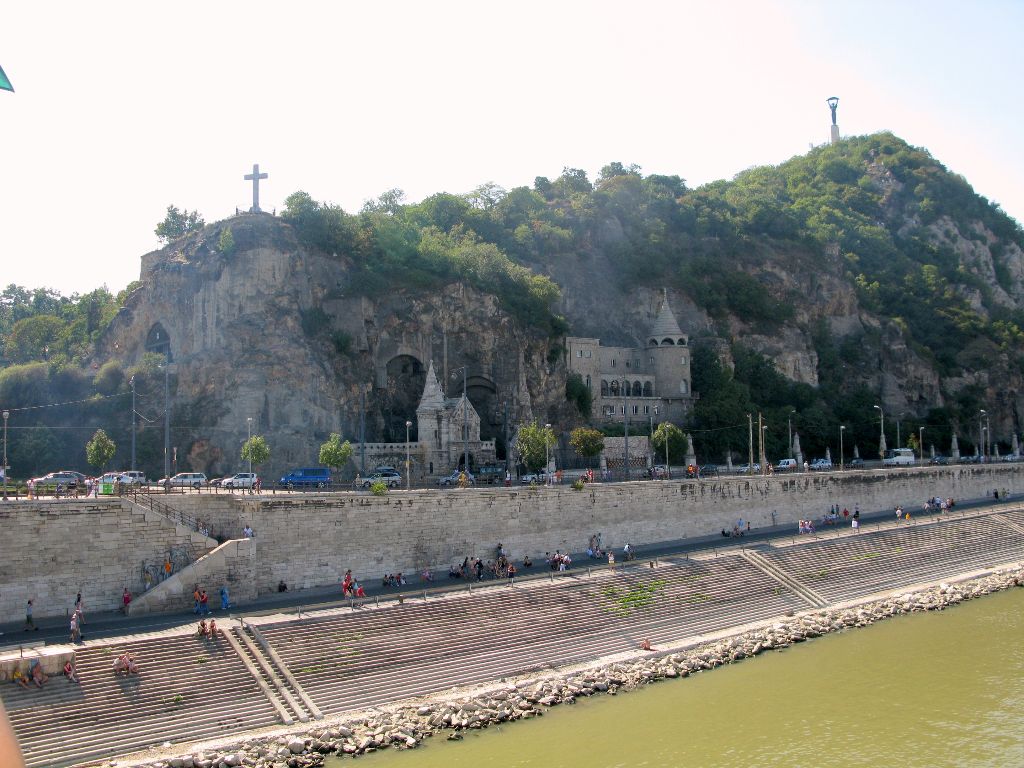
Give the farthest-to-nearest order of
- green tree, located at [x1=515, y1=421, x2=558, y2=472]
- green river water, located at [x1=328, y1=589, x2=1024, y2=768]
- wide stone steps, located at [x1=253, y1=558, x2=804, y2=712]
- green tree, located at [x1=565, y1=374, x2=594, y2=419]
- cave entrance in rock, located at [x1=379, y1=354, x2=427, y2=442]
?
green tree, located at [x1=565, y1=374, x2=594, y2=419] < cave entrance in rock, located at [x1=379, y1=354, x2=427, y2=442] < green tree, located at [x1=515, y1=421, x2=558, y2=472] < wide stone steps, located at [x1=253, y1=558, x2=804, y2=712] < green river water, located at [x1=328, y1=589, x2=1024, y2=768]

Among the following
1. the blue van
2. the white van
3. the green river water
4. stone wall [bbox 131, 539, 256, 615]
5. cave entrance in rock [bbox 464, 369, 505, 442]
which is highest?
cave entrance in rock [bbox 464, 369, 505, 442]

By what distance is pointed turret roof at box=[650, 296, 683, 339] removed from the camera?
82625mm

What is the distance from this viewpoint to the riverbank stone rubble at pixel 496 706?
24.1 m

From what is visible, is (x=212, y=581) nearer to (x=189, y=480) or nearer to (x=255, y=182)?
(x=189, y=480)

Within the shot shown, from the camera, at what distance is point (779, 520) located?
5853cm

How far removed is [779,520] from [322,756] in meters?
39.6

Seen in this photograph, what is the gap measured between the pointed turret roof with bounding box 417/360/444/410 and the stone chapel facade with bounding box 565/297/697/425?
18.6 meters

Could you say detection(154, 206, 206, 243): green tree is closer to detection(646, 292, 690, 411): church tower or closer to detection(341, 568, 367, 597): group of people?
detection(646, 292, 690, 411): church tower

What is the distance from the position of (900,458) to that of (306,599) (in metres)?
56.5

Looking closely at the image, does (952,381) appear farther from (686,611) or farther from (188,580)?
(188,580)

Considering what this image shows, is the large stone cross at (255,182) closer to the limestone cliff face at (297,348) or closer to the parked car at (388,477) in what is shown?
the limestone cliff face at (297,348)

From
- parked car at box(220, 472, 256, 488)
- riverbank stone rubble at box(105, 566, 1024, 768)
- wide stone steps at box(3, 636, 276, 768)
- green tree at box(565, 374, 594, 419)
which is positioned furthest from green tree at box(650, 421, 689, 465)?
wide stone steps at box(3, 636, 276, 768)

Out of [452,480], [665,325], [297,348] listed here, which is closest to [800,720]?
[452,480]

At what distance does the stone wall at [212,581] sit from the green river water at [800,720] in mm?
10036
